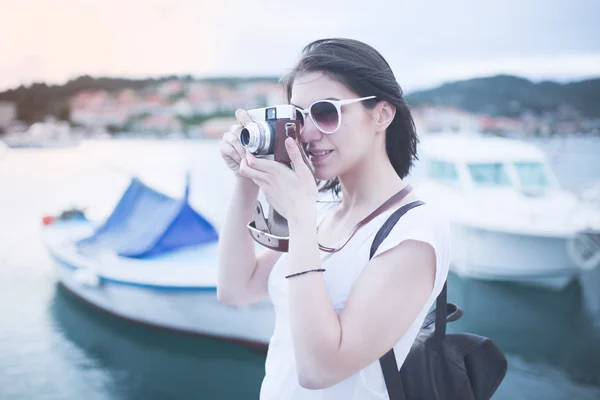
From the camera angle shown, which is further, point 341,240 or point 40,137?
point 40,137

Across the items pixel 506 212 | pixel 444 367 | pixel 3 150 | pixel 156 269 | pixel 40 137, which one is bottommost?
pixel 3 150

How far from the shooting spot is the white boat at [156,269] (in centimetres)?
350

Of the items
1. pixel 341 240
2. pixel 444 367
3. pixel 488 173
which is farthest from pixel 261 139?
pixel 488 173

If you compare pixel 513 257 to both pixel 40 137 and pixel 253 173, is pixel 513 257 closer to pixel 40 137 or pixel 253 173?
pixel 253 173

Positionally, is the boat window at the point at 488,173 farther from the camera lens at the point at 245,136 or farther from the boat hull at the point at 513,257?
the camera lens at the point at 245,136

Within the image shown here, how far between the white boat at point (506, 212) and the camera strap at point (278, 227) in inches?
169

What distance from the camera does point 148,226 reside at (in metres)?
4.24

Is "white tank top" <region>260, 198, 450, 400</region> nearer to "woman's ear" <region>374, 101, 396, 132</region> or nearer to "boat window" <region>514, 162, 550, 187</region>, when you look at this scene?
"woman's ear" <region>374, 101, 396, 132</region>

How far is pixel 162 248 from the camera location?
4016mm

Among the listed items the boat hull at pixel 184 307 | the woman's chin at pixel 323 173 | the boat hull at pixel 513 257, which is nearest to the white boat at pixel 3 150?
the boat hull at pixel 184 307

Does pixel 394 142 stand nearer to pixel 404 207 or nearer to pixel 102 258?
pixel 404 207

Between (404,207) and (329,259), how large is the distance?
0.15 metres

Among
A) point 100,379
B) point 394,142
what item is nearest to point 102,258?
point 100,379

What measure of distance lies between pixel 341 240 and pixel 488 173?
206 inches
